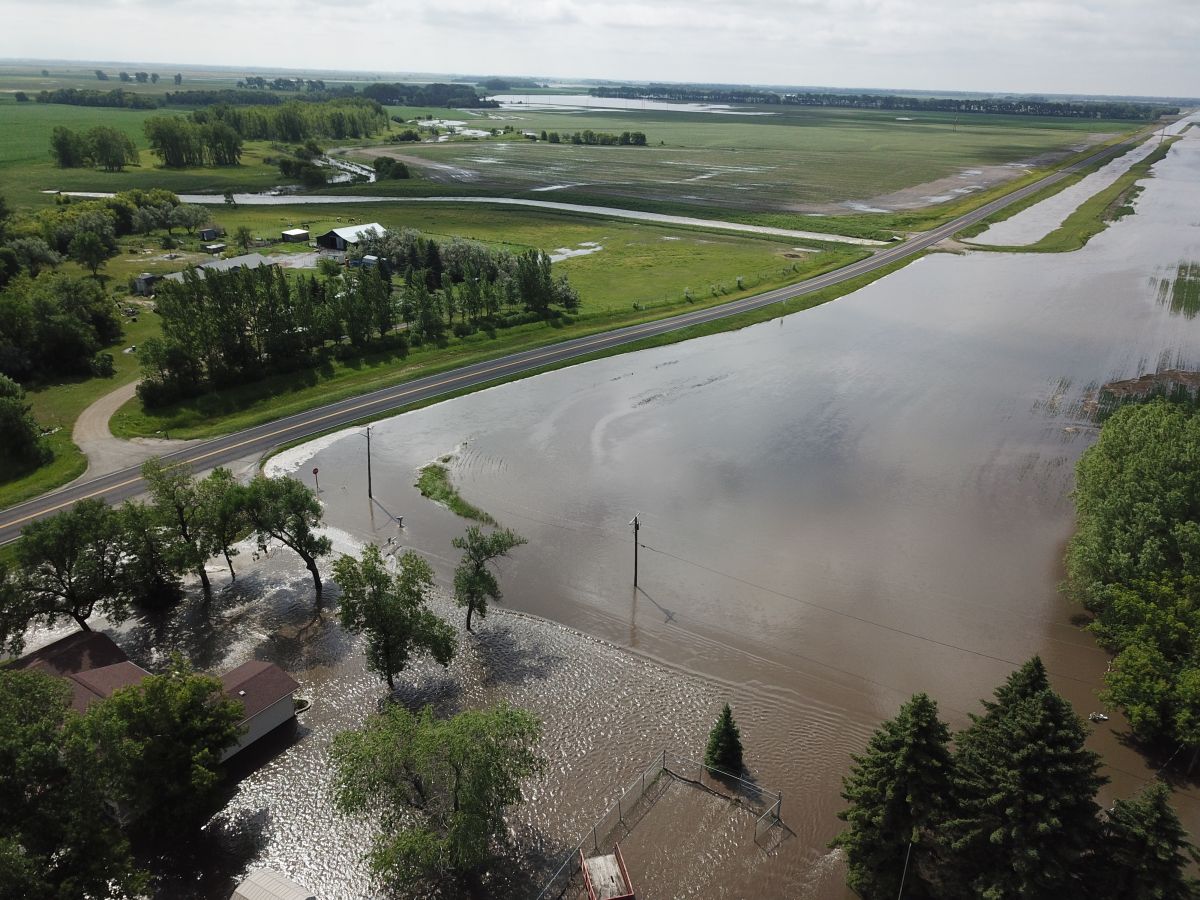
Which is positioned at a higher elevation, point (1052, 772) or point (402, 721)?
point (1052, 772)

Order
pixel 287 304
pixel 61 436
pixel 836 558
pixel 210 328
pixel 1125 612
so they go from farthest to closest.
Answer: pixel 287 304
pixel 210 328
pixel 61 436
pixel 836 558
pixel 1125 612

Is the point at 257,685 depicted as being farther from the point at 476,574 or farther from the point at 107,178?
the point at 107,178

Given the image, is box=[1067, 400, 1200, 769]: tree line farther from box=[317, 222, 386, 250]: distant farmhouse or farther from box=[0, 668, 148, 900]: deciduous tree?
box=[317, 222, 386, 250]: distant farmhouse

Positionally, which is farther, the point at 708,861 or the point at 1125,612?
the point at 1125,612

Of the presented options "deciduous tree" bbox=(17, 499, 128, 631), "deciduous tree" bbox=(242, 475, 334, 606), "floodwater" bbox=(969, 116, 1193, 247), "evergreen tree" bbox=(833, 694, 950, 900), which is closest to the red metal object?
"evergreen tree" bbox=(833, 694, 950, 900)

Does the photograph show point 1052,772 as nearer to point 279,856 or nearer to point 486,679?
point 486,679

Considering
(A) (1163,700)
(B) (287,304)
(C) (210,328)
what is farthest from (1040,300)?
(C) (210,328)
